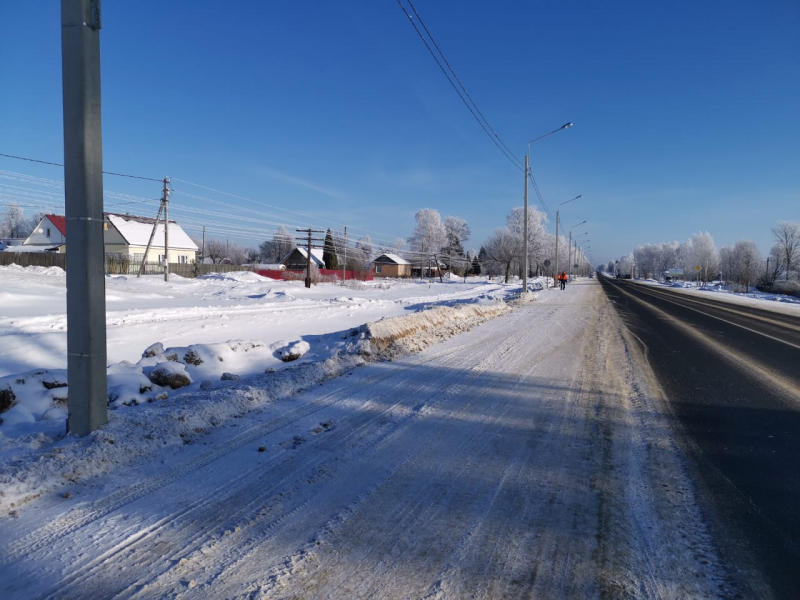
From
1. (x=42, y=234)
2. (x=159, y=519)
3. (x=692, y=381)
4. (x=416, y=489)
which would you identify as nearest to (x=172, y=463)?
(x=159, y=519)

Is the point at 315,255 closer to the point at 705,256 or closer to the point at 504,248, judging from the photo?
the point at 504,248

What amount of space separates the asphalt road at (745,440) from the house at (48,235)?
A: 66381mm

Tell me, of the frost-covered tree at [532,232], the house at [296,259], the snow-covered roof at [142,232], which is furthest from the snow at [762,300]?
the house at [296,259]

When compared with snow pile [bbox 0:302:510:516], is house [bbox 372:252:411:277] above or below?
above

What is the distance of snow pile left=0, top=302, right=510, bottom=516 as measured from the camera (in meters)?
3.88

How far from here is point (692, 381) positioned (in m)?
8.01

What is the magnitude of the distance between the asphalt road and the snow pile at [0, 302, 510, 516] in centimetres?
444

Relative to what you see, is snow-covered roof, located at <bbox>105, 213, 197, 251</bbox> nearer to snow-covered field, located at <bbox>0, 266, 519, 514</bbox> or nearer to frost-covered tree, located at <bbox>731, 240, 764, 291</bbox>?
→ snow-covered field, located at <bbox>0, 266, 519, 514</bbox>

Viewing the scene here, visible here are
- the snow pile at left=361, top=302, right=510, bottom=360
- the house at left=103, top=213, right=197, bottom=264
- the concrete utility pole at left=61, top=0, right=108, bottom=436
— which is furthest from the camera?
the house at left=103, top=213, right=197, bottom=264

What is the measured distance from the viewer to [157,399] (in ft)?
19.2

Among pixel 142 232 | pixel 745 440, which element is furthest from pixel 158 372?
pixel 142 232

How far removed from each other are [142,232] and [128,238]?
2.82 meters

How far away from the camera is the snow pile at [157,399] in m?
3.88

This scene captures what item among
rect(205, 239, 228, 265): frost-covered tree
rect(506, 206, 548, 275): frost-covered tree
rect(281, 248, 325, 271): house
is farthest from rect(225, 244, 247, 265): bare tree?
rect(506, 206, 548, 275): frost-covered tree
